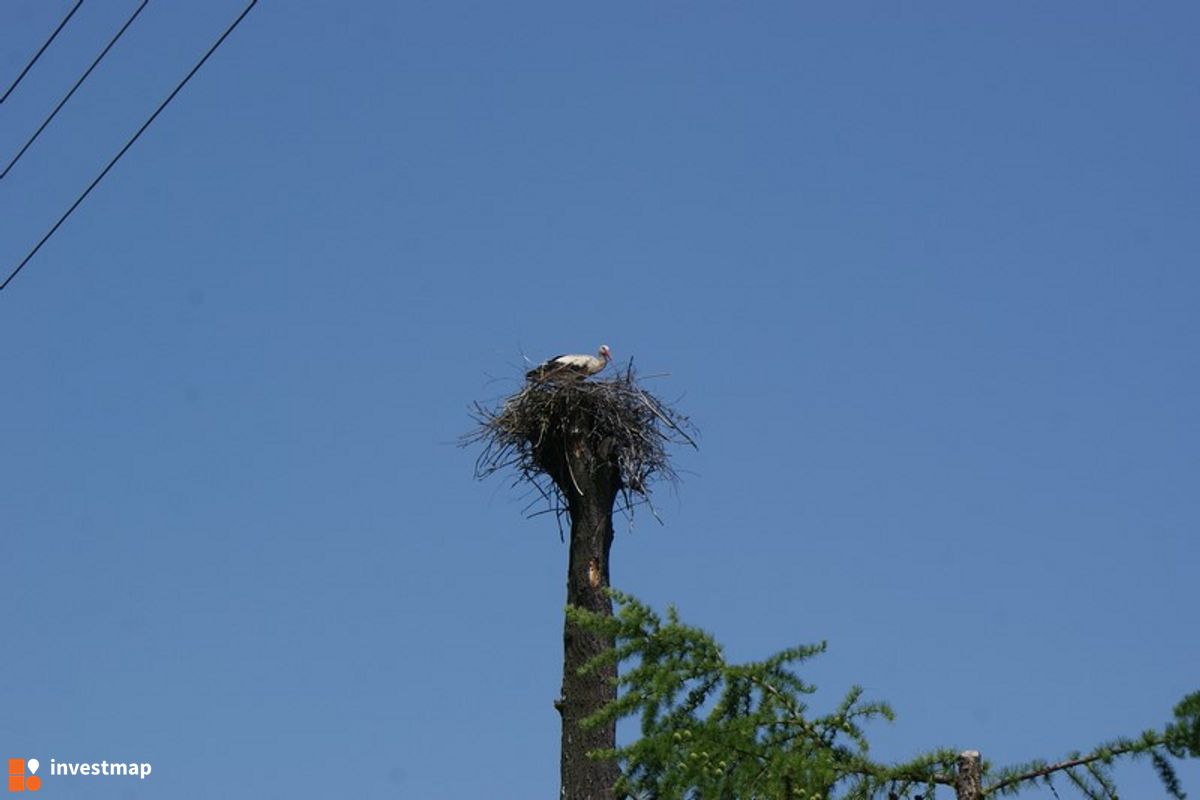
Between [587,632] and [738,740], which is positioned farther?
[587,632]

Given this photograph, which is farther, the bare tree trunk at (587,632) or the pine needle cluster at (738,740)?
the bare tree trunk at (587,632)

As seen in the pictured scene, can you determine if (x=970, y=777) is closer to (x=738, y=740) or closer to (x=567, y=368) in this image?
(x=738, y=740)

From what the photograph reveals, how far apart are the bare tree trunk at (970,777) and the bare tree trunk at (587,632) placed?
16.2 ft

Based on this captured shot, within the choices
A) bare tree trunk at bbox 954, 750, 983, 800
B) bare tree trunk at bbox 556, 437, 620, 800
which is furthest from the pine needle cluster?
bare tree trunk at bbox 556, 437, 620, 800

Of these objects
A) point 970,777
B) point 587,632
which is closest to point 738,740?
point 970,777

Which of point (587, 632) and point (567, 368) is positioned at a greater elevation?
point (567, 368)

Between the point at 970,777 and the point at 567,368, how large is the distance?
8.23 m

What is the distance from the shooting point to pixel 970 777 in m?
6.57

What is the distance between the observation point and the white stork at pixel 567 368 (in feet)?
47.1

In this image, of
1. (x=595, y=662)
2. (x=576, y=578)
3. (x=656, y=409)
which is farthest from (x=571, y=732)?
(x=595, y=662)

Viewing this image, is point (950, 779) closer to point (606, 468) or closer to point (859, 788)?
point (859, 788)

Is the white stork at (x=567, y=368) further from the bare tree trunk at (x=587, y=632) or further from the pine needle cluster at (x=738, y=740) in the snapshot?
the pine needle cluster at (x=738, y=740)

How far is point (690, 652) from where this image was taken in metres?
7.48

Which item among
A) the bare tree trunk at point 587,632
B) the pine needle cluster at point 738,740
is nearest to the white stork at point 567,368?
the bare tree trunk at point 587,632
